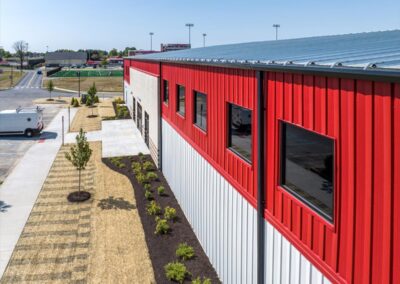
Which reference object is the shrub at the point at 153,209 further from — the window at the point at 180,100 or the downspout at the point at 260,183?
the downspout at the point at 260,183

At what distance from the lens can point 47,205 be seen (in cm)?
1848

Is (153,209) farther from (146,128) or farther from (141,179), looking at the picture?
(146,128)

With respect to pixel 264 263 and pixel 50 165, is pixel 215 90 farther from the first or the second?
pixel 50 165

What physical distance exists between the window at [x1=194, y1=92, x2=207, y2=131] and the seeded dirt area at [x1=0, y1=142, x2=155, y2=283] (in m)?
4.33

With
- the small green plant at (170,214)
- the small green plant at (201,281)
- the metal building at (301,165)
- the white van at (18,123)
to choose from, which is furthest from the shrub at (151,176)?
the white van at (18,123)

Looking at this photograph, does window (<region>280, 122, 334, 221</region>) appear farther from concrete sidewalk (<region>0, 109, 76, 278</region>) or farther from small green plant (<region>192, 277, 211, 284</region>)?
concrete sidewalk (<region>0, 109, 76, 278</region>)

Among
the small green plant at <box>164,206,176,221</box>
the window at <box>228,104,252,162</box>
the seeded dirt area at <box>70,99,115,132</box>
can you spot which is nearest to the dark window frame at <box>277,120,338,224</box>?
the window at <box>228,104,252,162</box>

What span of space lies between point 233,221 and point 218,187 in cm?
162

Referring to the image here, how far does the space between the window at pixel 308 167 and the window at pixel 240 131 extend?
5.00 ft

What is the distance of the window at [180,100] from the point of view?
17.9 meters

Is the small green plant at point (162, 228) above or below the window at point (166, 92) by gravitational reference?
below

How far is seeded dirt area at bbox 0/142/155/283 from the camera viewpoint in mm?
12586

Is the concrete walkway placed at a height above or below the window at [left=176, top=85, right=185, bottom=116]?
below

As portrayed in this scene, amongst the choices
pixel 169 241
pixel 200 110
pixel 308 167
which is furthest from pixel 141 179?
pixel 308 167
